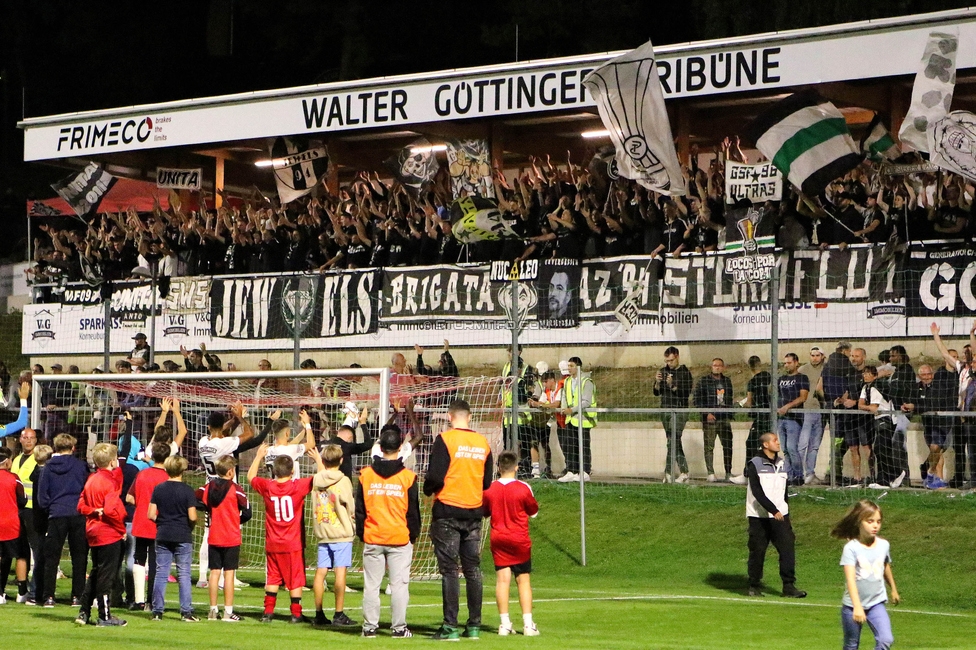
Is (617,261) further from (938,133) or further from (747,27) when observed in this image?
(747,27)

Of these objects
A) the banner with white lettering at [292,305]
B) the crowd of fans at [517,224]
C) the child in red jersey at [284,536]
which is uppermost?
the crowd of fans at [517,224]

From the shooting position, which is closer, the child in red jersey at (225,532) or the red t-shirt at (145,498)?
the child in red jersey at (225,532)

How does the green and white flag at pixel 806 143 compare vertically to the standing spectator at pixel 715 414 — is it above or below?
above

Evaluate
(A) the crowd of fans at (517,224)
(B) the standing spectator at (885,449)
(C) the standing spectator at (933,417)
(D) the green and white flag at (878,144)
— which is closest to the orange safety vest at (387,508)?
(B) the standing spectator at (885,449)

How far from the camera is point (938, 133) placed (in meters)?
19.1

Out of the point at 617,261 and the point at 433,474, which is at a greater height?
the point at 617,261

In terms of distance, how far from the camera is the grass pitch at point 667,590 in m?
12.8

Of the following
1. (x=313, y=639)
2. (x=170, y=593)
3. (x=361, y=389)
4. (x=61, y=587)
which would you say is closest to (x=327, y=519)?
(x=313, y=639)

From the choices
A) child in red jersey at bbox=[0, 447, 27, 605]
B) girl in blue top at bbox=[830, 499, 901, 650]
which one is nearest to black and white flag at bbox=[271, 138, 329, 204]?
child in red jersey at bbox=[0, 447, 27, 605]

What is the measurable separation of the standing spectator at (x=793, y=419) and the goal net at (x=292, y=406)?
12.0 ft

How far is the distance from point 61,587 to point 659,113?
10.6 m

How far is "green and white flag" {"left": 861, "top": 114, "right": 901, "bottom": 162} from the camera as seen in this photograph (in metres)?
22.2

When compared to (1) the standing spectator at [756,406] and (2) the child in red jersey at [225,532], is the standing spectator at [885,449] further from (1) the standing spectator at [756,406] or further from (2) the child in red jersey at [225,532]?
(2) the child in red jersey at [225,532]

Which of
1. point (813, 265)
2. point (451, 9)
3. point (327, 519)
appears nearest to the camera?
point (327, 519)
